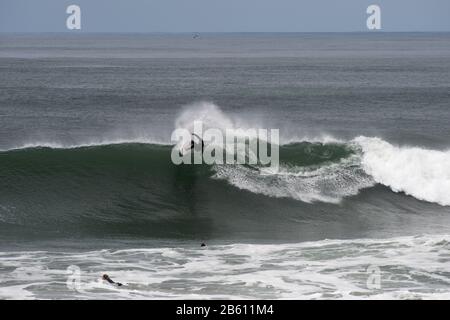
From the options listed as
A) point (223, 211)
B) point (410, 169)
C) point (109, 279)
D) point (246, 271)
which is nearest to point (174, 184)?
point (223, 211)

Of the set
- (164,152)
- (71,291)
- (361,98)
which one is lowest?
(71,291)

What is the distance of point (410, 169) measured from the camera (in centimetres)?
2834

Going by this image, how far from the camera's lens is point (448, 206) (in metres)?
26.0

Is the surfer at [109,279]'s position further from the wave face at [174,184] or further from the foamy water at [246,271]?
the wave face at [174,184]

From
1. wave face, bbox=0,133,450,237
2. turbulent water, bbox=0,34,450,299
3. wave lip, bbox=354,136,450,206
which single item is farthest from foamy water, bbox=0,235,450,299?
wave lip, bbox=354,136,450,206

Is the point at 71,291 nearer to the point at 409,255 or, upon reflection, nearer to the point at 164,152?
the point at 409,255

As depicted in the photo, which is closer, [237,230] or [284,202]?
[237,230]

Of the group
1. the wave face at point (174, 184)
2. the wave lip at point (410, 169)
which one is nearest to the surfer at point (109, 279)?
the wave face at point (174, 184)

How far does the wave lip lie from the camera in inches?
1063

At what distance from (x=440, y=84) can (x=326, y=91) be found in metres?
12.1

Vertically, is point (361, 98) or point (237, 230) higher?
point (361, 98)

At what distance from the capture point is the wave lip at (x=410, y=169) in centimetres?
2700

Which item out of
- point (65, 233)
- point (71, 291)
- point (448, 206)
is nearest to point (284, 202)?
point (448, 206)

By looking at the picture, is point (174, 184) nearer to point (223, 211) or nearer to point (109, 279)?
point (223, 211)
